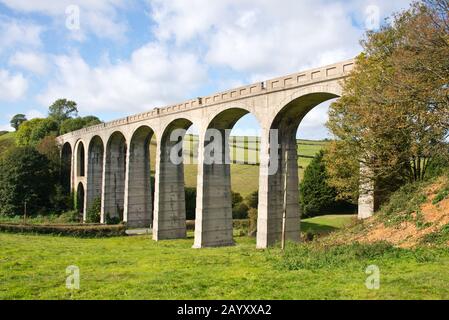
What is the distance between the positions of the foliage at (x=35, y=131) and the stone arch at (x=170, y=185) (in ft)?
142

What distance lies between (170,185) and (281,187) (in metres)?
14.2

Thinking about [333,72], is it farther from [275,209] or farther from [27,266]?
[27,266]

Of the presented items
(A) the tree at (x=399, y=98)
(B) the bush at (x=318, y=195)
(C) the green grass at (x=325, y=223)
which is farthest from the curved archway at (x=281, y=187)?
(B) the bush at (x=318, y=195)

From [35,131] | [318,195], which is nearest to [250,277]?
[318,195]

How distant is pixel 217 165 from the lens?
3030cm

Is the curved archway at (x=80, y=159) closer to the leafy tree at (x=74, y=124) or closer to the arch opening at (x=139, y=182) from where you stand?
the leafy tree at (x=74, y=124)

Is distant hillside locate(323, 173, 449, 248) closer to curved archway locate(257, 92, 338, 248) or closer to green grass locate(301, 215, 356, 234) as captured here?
curved archway locate(257, 92, 338, 248)

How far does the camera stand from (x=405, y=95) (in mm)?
15195

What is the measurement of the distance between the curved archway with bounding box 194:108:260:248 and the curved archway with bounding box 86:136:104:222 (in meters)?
28.5

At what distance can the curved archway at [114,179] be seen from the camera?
4734cm

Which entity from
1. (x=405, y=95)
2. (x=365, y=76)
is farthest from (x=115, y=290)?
(x=365, y=76)

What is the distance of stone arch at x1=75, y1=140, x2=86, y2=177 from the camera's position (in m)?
59.0

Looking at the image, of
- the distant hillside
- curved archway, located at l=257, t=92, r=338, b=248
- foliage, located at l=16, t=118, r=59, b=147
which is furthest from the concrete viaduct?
foliage, located at l=16, t=118, r=59, b=147
